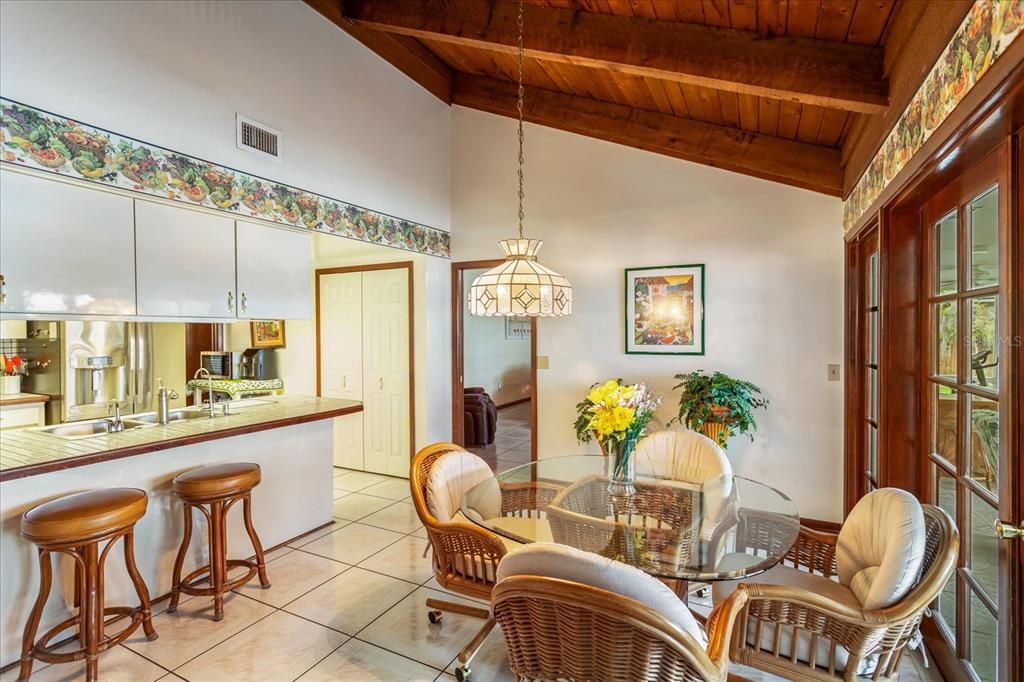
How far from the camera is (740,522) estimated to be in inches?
83.2

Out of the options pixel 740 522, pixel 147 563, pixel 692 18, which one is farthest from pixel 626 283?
pixel 147 563

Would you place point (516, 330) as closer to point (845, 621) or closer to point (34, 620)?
point (34, 620)

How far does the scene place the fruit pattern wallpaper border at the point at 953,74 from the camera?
48.6 inches

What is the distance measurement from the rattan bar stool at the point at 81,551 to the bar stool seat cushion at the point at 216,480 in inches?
12.5

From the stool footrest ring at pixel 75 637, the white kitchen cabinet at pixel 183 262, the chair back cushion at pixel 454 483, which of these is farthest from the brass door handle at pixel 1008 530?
the white kitchen cabinet at pixel 183 262

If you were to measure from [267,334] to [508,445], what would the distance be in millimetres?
3191

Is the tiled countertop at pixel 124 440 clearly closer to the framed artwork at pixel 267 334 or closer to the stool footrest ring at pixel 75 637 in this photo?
the stool footrest ring at pixel 75 637

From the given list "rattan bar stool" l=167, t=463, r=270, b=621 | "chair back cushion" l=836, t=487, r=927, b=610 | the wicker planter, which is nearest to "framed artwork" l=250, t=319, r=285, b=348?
"rattan bar stool" l=167, t=463, r=270, b=621

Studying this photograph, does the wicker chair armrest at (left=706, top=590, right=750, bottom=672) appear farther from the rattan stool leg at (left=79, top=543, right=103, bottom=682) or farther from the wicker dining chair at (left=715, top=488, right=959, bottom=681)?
the rattan stool leg at (left=79, top=543, right=103, bottom=682)

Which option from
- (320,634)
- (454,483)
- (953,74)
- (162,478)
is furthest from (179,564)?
(953,74)

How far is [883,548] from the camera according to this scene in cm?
162

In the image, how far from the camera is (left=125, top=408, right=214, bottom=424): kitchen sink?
311 cm

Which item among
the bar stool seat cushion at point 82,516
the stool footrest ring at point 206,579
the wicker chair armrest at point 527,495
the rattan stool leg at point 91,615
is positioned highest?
the bar stool seat cushion at point 82,516

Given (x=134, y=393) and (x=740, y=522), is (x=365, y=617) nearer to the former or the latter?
(x=740, y=522)
